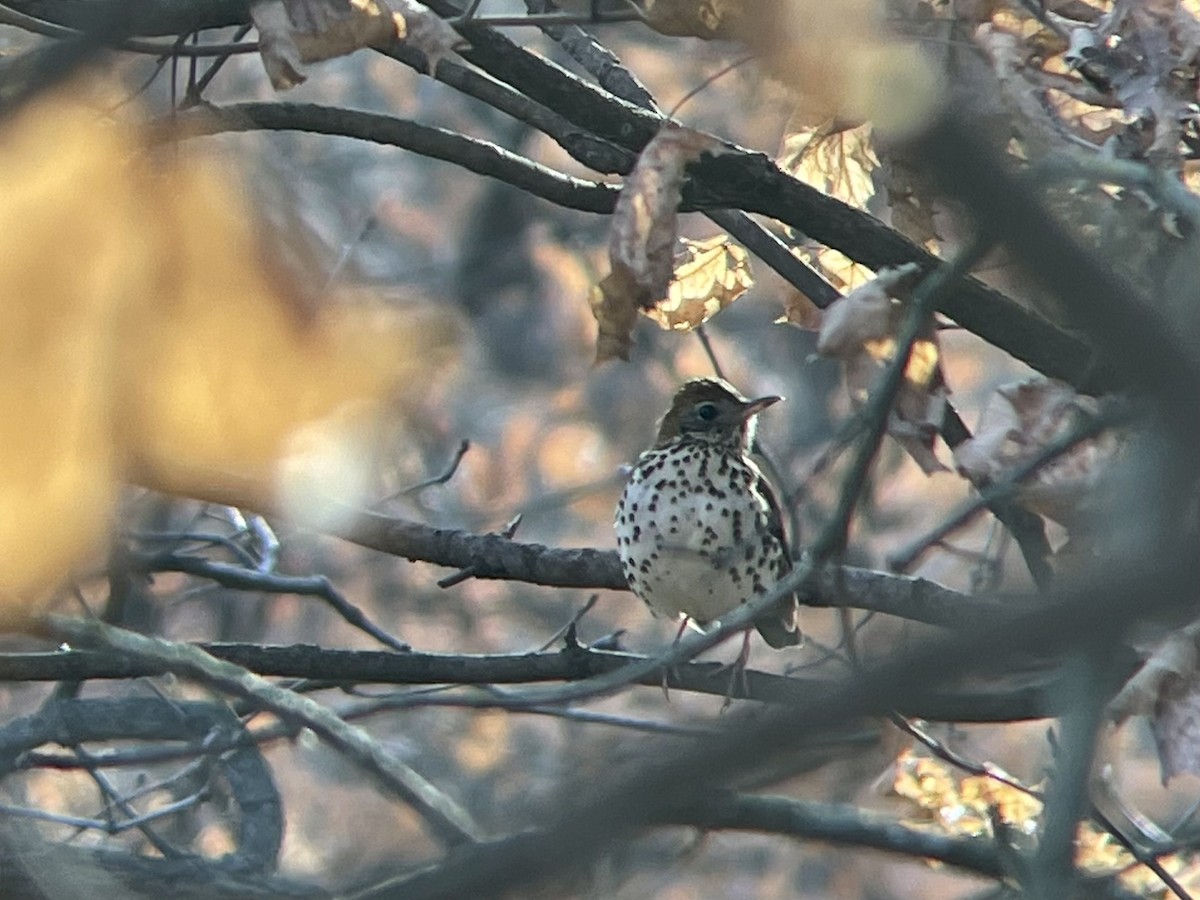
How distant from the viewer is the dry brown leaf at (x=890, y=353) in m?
2.60

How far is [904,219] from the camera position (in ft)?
11.3

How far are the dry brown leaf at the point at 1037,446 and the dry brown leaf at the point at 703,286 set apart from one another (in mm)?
954

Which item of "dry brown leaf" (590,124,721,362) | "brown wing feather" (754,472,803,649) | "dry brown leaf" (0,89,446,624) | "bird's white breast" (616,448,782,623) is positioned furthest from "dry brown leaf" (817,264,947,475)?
"brown wing feather" (754,472,803,649)

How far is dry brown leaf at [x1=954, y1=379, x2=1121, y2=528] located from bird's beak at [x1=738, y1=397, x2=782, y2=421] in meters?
2.27

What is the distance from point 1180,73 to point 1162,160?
230mm

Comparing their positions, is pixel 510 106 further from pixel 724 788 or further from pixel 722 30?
pixel 724 788

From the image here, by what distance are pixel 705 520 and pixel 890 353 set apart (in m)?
2.36

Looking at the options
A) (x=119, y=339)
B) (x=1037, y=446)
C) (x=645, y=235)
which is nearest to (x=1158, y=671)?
(x=1037, y=446)

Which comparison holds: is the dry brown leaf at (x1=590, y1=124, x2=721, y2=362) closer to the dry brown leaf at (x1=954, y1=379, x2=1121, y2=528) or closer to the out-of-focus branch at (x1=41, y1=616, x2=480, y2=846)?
the dry brown leaf at (x1=954, y1=379, x2=1121, y2=528)

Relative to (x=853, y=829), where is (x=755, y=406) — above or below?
below

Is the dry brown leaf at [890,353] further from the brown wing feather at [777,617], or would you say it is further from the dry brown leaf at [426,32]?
the brown wing feather at [777,617]

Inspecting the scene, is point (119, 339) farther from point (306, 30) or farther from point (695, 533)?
point (695, 533)

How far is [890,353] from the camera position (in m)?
2.92

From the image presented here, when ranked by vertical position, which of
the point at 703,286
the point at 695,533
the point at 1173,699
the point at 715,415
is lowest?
the point at 695,533
